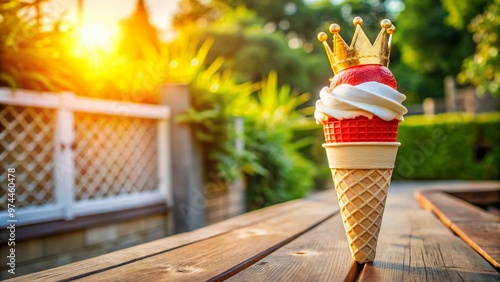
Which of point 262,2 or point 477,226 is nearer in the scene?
point 477,226

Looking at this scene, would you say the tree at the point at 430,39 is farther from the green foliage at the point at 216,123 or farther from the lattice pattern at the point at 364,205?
the lattice pattern at the point at 364,205

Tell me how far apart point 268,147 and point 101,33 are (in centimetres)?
232

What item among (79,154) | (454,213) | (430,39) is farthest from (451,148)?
(430,39)

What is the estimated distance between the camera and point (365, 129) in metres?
1.15

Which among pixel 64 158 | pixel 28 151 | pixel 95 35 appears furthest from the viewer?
pixel 95 35

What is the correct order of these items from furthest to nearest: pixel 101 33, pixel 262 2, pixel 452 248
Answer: pixel 262 2
pixel 101 33
pixel 452 248

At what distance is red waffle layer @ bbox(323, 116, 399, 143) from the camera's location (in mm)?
1153

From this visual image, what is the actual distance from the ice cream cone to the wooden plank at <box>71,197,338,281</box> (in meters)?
0.26

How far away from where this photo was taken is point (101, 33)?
3.93m

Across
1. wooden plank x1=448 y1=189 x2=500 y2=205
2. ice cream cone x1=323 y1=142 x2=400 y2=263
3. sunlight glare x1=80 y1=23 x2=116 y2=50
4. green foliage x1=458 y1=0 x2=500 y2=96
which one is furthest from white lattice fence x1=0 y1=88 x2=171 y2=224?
green foliage x1=458 y1=0 x2=500 y2=96

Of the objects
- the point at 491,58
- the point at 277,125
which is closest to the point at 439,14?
the point at 491,58

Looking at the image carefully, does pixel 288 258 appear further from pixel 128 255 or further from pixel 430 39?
pixel 430 39

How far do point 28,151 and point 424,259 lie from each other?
2499 millimetres

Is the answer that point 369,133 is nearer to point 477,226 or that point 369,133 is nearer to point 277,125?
point 477,226
